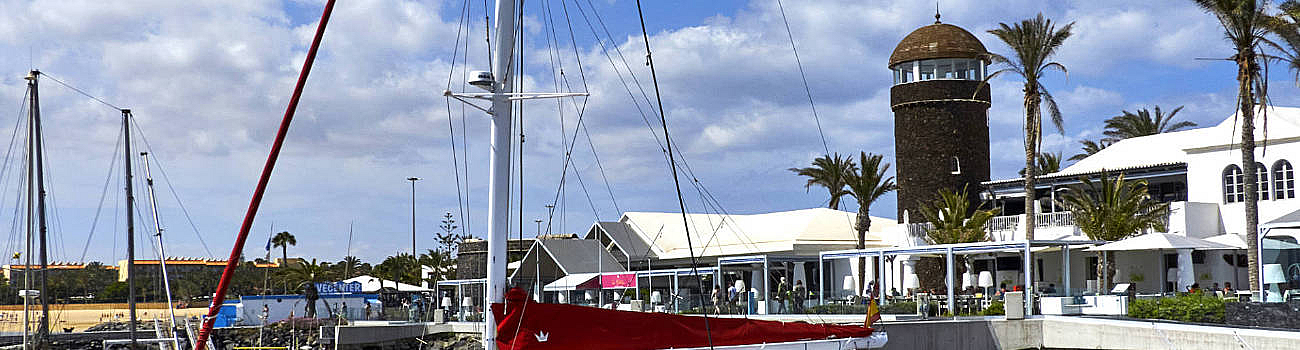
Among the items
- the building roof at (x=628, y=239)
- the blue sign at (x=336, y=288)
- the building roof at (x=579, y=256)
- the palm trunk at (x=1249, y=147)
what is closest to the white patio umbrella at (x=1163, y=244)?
the palm trunk at (x=1249, y=147)

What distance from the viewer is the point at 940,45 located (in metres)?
53.2

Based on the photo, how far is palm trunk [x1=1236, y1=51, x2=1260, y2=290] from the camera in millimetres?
35594

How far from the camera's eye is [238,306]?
2108 inches

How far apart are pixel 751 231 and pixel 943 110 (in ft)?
Answer: 39.7

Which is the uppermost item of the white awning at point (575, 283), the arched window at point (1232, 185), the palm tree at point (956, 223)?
the arched window at point (1232, 185)

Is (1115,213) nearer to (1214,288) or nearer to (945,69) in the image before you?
(1214,288)

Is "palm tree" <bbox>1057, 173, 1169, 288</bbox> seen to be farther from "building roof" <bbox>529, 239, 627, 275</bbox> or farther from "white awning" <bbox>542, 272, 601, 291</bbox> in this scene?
"building roof" <bbox>529, 239, 627, 275</bbox>

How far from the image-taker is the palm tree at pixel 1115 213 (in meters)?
42.1

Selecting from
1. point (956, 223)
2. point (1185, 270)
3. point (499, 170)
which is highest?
point (956, 223)

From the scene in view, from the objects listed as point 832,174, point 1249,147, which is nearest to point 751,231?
point 832,174

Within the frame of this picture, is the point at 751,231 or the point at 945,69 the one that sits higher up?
the point at 945,69

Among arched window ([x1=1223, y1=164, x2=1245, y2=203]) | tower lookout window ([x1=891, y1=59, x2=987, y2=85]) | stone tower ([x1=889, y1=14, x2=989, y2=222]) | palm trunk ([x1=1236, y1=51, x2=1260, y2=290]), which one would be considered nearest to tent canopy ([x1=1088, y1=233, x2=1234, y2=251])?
palm trunk ([x1=1236, y1=51, x2=1260, y2=290])

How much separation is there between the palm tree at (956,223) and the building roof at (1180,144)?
123 inches

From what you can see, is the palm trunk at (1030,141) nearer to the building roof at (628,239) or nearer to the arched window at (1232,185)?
the arched window at (1232,185)
